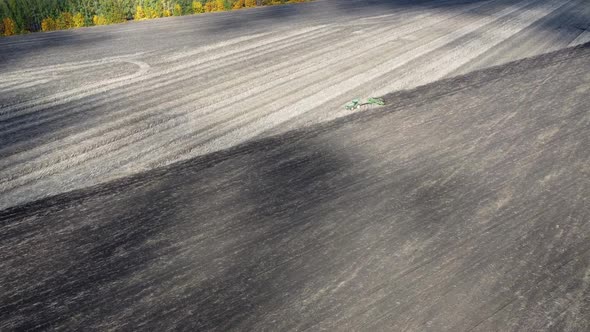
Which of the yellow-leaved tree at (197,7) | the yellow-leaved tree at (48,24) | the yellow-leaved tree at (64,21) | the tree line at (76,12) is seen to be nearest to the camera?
the tree line at (76,12)

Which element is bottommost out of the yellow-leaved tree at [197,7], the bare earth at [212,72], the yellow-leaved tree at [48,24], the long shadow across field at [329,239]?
the long shadow across field at [329,239]

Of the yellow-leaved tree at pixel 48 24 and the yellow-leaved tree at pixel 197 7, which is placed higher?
the yellow-leaved tree at pixel 197 7

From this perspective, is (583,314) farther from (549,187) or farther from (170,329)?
(170,329)

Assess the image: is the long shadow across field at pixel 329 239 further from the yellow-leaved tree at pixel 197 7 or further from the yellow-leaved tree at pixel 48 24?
the yellow-leaved tree at pixel 197 7

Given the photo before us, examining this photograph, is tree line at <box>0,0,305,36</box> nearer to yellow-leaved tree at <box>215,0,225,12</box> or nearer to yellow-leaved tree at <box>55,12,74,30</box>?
yellow-leaved tree at <box>55,12,74,30</box>

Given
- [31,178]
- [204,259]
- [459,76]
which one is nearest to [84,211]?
[31,178]

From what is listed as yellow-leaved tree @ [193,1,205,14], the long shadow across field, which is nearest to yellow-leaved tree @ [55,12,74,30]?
yellow-leaved tree @ [193,1,205,14]

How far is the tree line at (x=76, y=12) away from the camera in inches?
363

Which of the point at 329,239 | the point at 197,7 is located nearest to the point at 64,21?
the point at 197,7

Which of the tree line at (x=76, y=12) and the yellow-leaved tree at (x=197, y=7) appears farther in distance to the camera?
the yellow-leaved tree at (x=197, y=7)

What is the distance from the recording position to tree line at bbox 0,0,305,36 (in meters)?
9.21

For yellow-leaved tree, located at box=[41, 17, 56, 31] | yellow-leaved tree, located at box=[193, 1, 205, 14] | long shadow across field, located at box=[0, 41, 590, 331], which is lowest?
long shadow across field, located at box=[0, 41, 590, 331]

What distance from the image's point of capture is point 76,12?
380 inches

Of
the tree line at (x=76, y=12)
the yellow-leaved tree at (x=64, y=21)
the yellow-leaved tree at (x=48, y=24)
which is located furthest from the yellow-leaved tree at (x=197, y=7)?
the yellow-leaved tree at (x=48, y=24)
